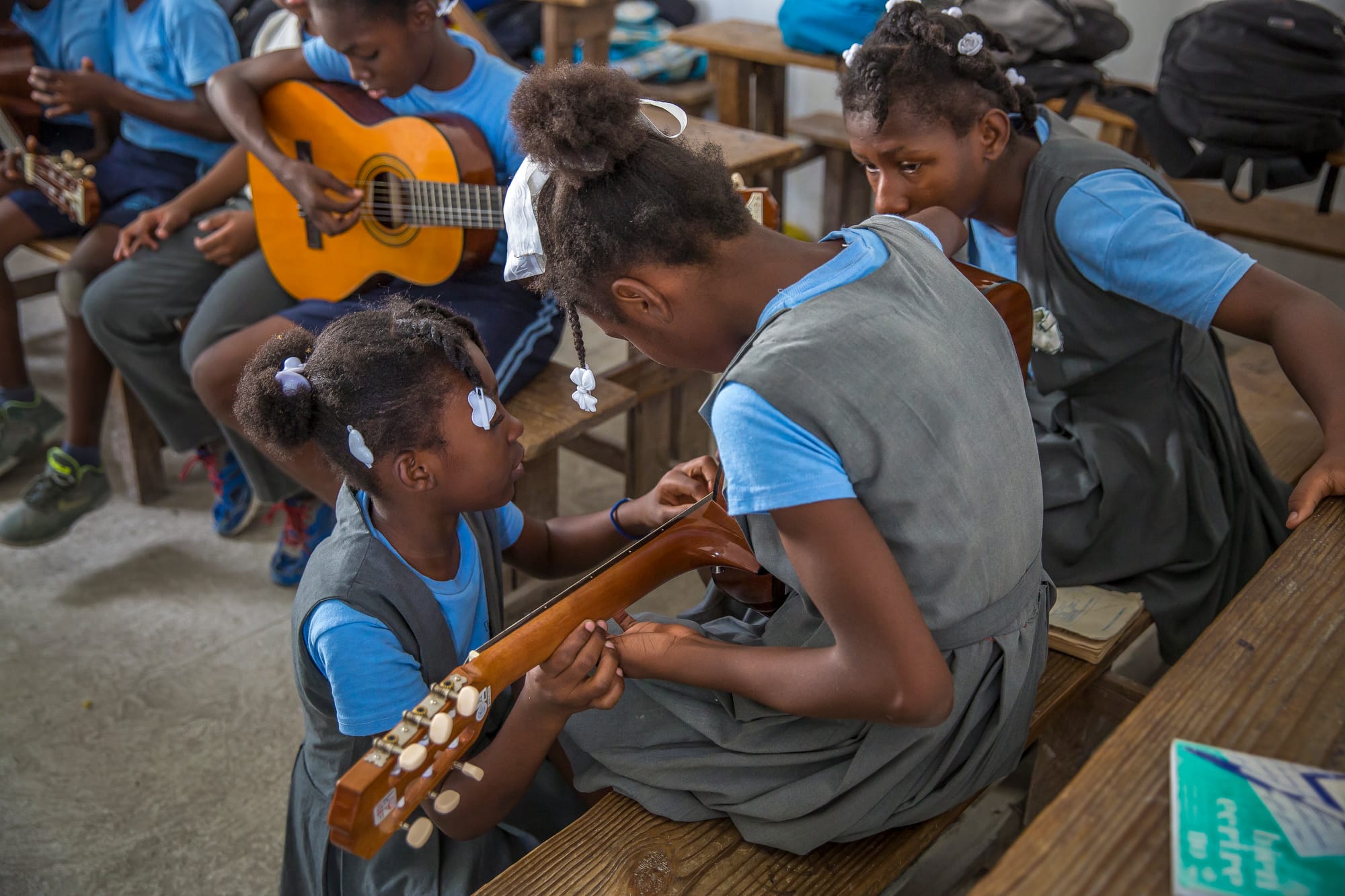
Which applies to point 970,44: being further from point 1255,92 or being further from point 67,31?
point 67,31

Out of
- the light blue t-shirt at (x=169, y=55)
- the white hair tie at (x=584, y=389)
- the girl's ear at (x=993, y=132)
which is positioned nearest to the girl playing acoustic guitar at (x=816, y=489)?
the white hair tie at (x=584, y=389)

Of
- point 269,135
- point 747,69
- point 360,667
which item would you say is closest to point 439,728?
point 360,667

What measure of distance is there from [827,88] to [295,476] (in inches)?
135

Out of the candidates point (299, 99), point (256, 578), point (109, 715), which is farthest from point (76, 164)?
point (109, 715)

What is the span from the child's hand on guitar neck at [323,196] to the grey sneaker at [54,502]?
1.13 metres

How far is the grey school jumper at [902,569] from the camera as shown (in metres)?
1.11

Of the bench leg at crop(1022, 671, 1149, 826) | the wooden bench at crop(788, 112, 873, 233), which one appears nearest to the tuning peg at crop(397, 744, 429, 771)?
the bench leg at crop(1022, 671, 1149, 826)

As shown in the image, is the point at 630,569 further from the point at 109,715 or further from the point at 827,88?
the point at 827,88

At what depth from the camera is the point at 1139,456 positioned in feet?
6.08

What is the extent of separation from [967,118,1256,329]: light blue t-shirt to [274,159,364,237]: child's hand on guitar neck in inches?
60.7

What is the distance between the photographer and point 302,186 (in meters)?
2.46

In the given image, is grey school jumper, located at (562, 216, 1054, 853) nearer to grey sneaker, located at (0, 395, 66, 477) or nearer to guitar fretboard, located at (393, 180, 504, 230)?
guitar fretboard, located at (393, 180, 504, 230)

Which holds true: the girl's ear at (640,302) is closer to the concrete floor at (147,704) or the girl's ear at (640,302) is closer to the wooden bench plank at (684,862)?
the wooden bench plank at (684,862)

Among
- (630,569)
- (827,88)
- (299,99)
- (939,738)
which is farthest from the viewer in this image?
(827,88)
